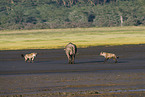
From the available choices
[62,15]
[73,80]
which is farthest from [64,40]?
[62,15]

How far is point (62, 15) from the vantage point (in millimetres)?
94812

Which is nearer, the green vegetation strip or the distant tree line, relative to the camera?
the green vegetation strip

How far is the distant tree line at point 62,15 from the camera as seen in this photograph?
84675 millimetres

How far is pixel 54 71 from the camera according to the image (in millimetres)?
21391

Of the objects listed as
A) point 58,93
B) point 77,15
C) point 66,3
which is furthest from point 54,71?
point 66,3

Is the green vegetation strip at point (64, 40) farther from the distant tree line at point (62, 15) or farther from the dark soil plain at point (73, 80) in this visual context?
the distant tree line at point (62, 15)

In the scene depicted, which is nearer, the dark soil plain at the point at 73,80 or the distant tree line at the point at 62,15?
the dark soil plain at the point at 73,80

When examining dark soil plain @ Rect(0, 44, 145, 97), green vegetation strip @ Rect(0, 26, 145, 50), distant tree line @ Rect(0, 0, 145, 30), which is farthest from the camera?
distant tree line @ Rect(0, 0, 145, 30)

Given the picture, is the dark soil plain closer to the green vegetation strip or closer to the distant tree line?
the green vegetation strip

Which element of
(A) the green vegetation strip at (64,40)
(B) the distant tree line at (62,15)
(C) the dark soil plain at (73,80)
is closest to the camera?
(C) the dark soil plain at (73,80)

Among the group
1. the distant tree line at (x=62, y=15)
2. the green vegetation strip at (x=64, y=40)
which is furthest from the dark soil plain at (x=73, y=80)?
the distant tree line at (x=62, y=15)

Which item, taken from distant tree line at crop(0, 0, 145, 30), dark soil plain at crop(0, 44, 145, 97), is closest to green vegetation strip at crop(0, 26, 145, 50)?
dark soil plain at crop(0, 44, 145, 97)

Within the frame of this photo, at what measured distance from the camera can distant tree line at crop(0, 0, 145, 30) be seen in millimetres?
84675

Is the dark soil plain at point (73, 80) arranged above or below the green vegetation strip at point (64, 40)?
above
